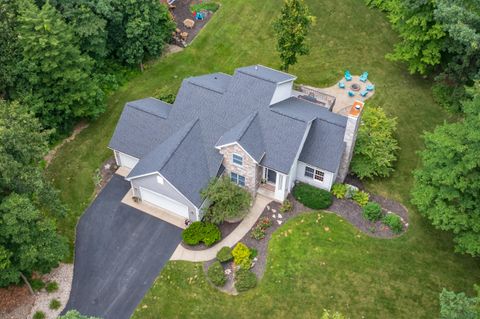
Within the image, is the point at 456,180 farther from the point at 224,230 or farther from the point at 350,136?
the point at 224,230

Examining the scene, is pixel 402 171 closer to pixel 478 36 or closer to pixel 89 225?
pixel 478 36

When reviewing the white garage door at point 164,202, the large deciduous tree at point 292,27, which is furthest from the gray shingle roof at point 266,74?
the white garage door at point 164,202

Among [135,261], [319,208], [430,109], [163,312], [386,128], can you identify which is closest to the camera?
[163,312]

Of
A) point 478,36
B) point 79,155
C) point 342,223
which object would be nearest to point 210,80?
point 79,155

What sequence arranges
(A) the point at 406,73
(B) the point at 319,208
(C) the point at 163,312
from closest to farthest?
(C) the point at 163,312, (B) the point at 319,208, (A) the point at 406,73

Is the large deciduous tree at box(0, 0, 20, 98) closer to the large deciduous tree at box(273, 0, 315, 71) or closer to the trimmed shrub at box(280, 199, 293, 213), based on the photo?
the large deciduous tree at box(273, 0, 315, 71)

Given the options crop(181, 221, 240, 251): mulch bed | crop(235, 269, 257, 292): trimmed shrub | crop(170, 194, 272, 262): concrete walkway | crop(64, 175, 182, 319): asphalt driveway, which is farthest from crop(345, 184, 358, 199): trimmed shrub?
crop(64, 175, 182, 319): asphalt driveway
